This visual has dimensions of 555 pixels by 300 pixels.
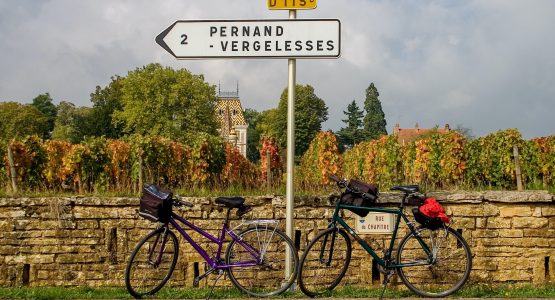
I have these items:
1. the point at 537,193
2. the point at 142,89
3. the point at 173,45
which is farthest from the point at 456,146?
the point at 142,89

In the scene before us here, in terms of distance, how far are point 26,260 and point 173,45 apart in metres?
3.99

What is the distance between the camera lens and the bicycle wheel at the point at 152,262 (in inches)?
248

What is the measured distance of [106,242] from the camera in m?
8.84

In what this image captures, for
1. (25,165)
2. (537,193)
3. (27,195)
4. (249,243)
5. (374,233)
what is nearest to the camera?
(249,243)

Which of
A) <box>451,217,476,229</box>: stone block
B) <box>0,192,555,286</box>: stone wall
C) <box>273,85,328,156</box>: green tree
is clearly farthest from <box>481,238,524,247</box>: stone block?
<box>273,85,328,156</box>: green tree

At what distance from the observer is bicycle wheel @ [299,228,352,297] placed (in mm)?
6402

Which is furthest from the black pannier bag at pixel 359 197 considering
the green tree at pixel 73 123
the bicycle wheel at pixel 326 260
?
the green tree at pixel 73 123

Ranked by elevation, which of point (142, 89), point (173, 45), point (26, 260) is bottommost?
point (26, 260)

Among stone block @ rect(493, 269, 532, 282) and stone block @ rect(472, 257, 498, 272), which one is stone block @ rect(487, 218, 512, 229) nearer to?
stone block @ rect(472, 257, 498, 272)

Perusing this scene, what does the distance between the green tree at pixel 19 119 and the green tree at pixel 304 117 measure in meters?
22.0

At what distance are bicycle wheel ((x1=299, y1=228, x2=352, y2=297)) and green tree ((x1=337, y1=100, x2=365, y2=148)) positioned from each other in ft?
209

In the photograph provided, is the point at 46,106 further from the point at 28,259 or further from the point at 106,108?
the point at 28,259

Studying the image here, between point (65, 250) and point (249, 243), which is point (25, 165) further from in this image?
point (249, 243)

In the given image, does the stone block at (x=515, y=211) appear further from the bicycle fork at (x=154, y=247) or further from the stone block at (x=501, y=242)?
the bicycle fork at (x=154, y=247)
